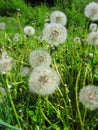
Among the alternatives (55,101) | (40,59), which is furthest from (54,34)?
(55,101)

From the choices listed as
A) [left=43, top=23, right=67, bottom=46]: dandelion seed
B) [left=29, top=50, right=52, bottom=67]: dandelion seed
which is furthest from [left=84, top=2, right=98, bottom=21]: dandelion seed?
[left=29, top=50, right=52, bottom=67]: dandelion seed

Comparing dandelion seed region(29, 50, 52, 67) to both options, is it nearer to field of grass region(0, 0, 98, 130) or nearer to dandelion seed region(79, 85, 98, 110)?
field of grass region(0, 0, 98, 130)

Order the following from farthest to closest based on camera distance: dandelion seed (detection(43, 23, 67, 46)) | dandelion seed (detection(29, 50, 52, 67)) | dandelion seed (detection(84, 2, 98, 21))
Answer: dandelion seed (detection(84, 2, 98, 21)) → dandelion seed (detection(43, 23, 67, 46)) → dandelion seed (detection(29, 50, 52, 67))

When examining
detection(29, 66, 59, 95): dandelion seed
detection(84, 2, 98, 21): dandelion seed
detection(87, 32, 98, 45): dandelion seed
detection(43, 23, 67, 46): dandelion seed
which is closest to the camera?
detection(29, 66, 59, 95): dandelion seed

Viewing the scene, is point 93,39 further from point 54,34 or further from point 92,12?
point 54,34

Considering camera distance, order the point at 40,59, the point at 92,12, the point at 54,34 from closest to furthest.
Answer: the point at 40,59 < the point at 54,34 < the point at 92,12

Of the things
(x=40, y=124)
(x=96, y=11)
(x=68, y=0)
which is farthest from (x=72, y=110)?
(x=68, y=0)

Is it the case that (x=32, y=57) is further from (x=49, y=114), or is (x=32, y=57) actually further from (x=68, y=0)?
(x=68, y=0)
